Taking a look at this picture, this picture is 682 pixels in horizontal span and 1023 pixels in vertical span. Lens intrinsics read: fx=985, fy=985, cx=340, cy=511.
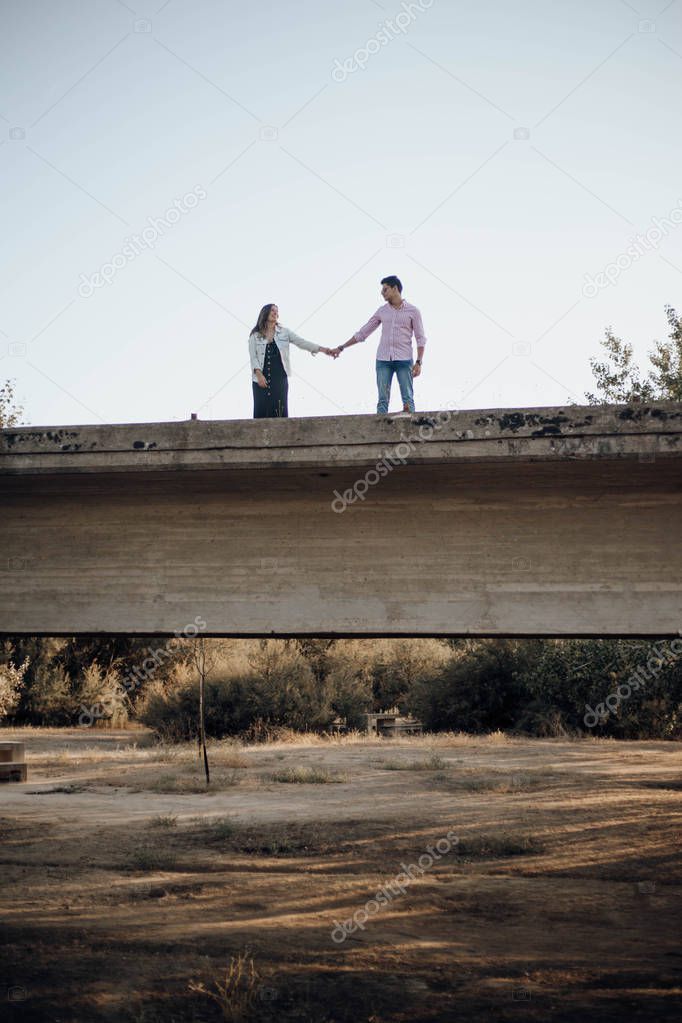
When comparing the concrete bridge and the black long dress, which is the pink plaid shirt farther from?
the concrete bridge

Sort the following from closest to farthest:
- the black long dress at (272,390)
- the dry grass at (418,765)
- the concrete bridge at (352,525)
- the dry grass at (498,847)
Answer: the concrete bridge at (352,525) < the black long dress at (272,390) < the dry grass at (498,847) < the dry grass at (418,765)

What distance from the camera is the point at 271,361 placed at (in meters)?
9.08

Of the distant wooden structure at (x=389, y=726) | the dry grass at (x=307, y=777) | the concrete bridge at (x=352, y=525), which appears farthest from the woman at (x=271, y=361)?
the distant wooden structure at (x=389, y=726)

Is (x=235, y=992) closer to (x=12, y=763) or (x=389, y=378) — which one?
(x=389, y=378)

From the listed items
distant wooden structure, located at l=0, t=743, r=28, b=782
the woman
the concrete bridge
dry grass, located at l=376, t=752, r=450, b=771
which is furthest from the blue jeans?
distant wooden structure, located at l=0, t=743, r=28, b=782

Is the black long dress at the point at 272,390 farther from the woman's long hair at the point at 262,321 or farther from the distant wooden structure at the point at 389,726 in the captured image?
the distant wooden structure at the point at 389,726

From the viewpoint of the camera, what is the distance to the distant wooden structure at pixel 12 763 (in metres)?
19.9

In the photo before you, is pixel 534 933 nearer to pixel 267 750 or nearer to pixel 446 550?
pixel 446 550

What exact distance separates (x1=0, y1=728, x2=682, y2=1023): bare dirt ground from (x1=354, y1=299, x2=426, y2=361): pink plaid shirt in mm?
5194

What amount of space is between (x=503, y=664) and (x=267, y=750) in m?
10.0

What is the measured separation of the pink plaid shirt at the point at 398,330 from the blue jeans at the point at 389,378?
5 centimetres

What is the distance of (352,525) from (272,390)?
239cm

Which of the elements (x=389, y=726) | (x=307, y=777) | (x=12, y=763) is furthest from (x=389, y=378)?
(x=389, y=726)

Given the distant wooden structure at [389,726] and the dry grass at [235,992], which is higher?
the distant wooden structure at [389,726]
